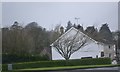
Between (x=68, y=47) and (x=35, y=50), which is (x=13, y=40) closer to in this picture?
(x=35, y=50)

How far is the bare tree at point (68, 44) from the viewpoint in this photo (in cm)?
5325

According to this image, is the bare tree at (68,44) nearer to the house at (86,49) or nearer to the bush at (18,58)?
the house at (86,49)

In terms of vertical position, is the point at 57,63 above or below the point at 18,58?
below

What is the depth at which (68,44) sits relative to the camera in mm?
53250

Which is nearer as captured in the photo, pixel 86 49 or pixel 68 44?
pixel 68 44

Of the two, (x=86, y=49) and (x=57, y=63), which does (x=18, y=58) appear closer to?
(x=57, y=63)

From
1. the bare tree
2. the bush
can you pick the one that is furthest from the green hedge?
the bare tree

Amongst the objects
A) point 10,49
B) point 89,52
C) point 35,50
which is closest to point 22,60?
point 10,49

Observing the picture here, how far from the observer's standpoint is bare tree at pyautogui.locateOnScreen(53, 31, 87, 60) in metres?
53.2

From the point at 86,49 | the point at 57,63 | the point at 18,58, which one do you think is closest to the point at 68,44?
the point at 86,49

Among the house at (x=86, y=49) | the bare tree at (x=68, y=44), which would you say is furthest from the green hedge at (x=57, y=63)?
the house at (x=86, y=49)

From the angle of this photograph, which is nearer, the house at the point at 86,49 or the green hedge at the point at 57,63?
the green hedge at the point at 57,63

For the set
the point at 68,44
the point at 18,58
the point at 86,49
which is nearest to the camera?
the point at 18,58

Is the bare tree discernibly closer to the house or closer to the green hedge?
the house
